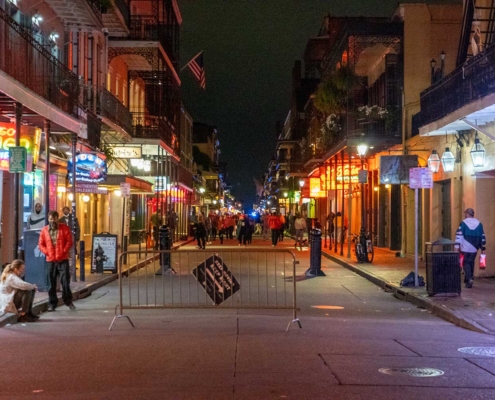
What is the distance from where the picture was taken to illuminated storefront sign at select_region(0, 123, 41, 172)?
15477 mm

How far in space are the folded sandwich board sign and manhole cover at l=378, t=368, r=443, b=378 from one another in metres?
4.11

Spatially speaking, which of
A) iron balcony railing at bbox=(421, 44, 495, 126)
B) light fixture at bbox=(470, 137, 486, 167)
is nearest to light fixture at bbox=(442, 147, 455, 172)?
iron balcony railing at bbox=(421, 44, 495, 126)

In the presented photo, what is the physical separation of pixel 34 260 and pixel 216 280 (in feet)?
17.9

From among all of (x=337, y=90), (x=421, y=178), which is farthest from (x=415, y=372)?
(x=337, y=90)

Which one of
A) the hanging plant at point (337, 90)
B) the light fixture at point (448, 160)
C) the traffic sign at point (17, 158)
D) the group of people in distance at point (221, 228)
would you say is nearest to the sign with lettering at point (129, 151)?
the group of people in distance at point (221, 228)

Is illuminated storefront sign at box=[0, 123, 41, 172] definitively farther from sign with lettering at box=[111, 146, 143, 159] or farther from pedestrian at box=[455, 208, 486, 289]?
sign with lettering at box=[111, 146, 143, 159]

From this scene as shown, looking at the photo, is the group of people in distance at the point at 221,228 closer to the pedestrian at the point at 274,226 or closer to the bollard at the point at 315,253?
the pedestrian at the point at 274,226

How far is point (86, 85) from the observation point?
79.3ft

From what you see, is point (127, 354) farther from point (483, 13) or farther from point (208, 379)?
point (483, 13)

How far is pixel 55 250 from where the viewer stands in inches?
530

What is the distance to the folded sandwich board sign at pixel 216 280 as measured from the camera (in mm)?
11828

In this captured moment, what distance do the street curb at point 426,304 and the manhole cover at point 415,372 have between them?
3.22 meters

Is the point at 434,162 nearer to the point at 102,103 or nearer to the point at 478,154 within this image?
the point at 478,154

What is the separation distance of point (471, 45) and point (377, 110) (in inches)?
335
